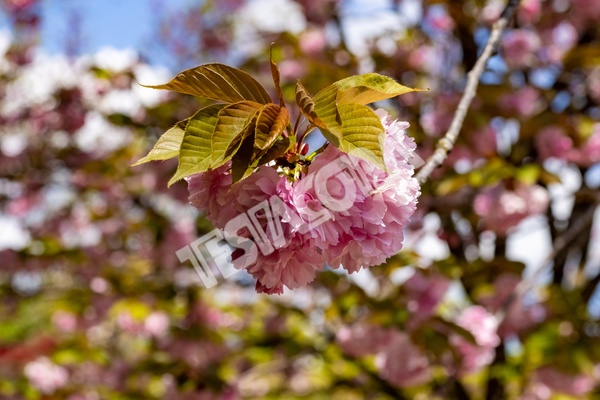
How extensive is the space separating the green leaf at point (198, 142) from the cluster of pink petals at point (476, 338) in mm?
1461

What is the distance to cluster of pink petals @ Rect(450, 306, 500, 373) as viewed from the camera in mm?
1721

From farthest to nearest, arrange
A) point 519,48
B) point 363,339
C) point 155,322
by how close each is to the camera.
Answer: point 155,322 < point 519,48 < point 363,339

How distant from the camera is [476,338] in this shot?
1.70m

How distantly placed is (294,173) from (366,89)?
0.42ft

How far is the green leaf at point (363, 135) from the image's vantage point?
1.51 feet

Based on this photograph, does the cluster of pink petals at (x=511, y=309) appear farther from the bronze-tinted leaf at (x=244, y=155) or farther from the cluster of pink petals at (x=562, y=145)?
the bronze-tinted leaf at (x=244, y=155)

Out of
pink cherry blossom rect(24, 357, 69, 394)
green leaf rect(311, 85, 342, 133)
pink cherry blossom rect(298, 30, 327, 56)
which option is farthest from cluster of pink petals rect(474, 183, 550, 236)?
pink cherry blossom rect(24, 357, 69, 394)

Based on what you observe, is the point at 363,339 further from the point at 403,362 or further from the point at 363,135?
the point at 363,135

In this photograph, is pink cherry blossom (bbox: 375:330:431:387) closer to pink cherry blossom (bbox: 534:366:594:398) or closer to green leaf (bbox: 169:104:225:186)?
pink cherry blossom (bbox: 534:366:594:398)

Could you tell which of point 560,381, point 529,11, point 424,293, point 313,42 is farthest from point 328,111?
point 529,11

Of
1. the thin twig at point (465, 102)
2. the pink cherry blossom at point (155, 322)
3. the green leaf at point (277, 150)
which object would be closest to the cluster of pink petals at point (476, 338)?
the thin twig at point (465, 102)

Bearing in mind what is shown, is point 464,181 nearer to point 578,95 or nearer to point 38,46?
point 578,95

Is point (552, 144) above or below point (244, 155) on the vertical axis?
below

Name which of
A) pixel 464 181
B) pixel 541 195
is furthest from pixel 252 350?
pixel 541 195
